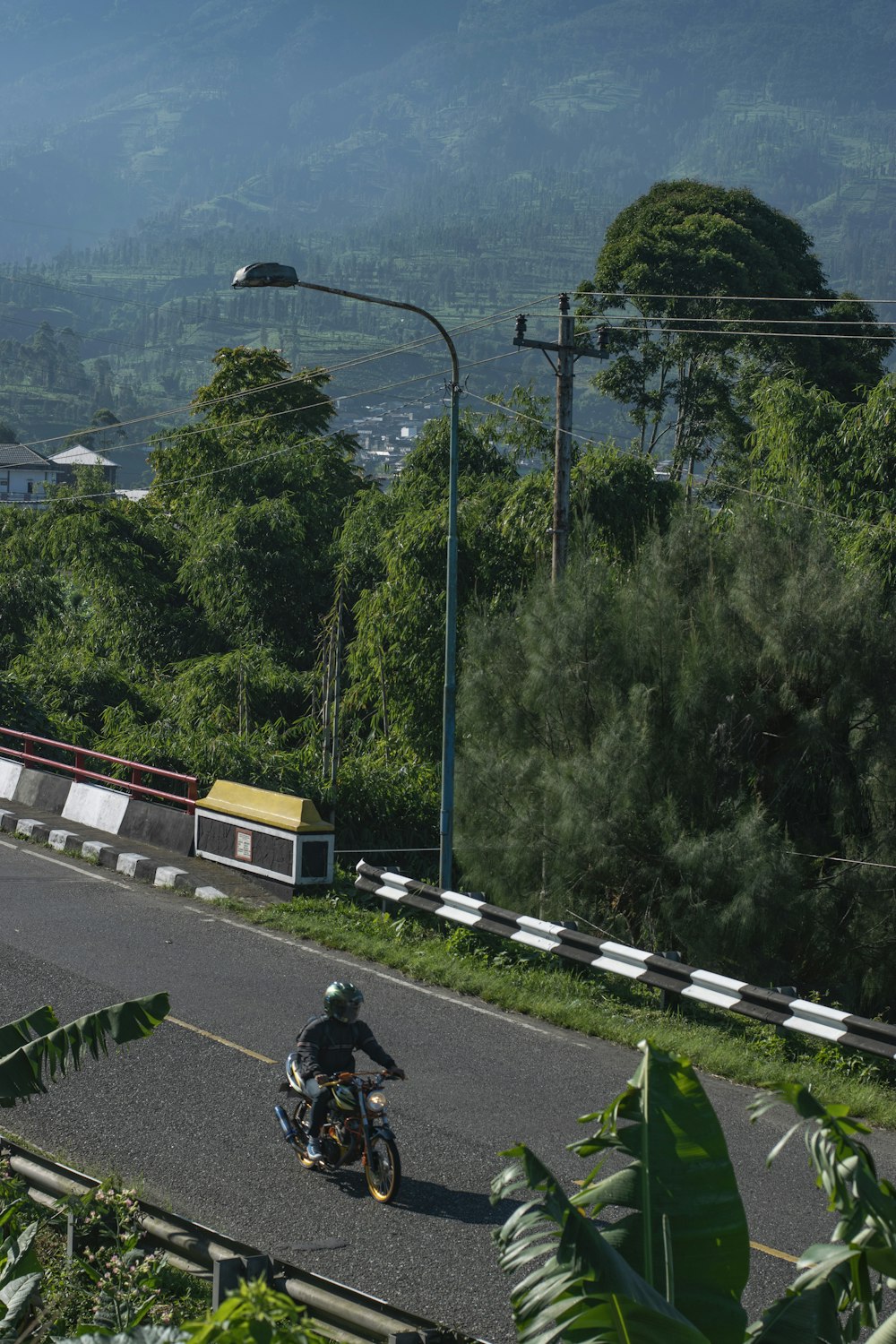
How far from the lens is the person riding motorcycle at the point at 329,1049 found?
30.3 ft

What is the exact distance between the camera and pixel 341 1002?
9445 millimetres

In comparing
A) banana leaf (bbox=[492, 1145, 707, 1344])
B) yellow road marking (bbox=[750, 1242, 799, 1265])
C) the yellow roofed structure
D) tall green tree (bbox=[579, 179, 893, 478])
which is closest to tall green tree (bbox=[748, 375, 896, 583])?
the yellow roofed structure

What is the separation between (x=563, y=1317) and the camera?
13.1 feet

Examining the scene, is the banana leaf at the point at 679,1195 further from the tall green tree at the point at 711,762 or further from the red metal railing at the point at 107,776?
the red metal railing at the point at 107,776

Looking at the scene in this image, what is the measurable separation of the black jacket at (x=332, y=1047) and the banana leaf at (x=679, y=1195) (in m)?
4.85

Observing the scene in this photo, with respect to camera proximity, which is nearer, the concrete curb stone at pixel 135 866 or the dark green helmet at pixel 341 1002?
the dark green helmet at pixel 341 1002

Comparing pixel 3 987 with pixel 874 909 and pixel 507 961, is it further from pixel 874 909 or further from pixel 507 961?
pixel 874 909

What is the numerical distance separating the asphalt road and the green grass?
0.25 m

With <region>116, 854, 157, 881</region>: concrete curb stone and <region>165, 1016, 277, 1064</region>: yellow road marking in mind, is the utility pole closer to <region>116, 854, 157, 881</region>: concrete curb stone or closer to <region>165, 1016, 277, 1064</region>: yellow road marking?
<region>116, 854, 157, 881</region>: concrete curb stone

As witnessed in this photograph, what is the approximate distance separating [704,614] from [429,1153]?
10309mm

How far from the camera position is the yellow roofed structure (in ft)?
54.7

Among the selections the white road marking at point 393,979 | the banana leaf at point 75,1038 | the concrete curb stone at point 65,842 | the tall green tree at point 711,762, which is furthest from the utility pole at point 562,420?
the banana leaf at point 75,1038

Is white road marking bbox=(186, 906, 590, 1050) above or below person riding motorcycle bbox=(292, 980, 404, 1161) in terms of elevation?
below

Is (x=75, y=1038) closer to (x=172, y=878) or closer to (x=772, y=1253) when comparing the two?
(x=772, y=1253)
